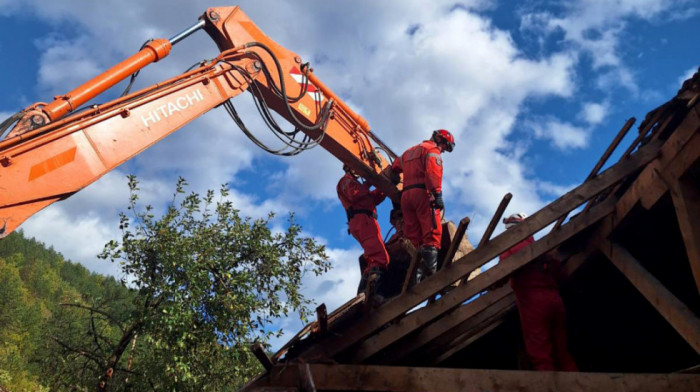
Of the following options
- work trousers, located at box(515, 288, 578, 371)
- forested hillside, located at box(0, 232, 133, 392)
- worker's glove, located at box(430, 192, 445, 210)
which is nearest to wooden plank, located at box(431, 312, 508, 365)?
work trousers, located at box(515, 288, 578, 371)

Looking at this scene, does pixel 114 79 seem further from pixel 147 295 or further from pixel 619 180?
pixel 147 295

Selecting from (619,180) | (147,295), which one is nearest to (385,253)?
(619,180)

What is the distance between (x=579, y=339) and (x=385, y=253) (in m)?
2.47

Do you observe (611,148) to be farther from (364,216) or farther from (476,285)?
(364,216)

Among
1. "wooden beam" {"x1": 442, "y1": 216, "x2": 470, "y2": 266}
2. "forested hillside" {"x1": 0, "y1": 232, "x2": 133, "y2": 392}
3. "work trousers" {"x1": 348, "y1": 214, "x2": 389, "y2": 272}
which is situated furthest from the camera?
"forested hillside" {"x1": 0, "y1": 232, "x2": 133, "y2": 392}

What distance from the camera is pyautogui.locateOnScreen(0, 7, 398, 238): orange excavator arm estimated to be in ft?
13.8

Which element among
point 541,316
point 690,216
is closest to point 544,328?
point 541,316

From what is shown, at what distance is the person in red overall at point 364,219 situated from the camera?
7.05 meters

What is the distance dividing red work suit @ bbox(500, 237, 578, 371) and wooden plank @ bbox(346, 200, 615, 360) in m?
0.37

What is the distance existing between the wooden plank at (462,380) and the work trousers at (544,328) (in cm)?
130

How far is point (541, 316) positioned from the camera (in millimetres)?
4766

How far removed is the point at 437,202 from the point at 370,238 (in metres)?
1.33

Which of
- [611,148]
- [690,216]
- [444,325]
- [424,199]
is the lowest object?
[444,325]

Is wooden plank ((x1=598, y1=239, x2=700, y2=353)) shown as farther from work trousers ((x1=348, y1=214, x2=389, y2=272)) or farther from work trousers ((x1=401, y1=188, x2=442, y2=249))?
work trousers ((x1=348, y1=214, x2=389, y2=272))
